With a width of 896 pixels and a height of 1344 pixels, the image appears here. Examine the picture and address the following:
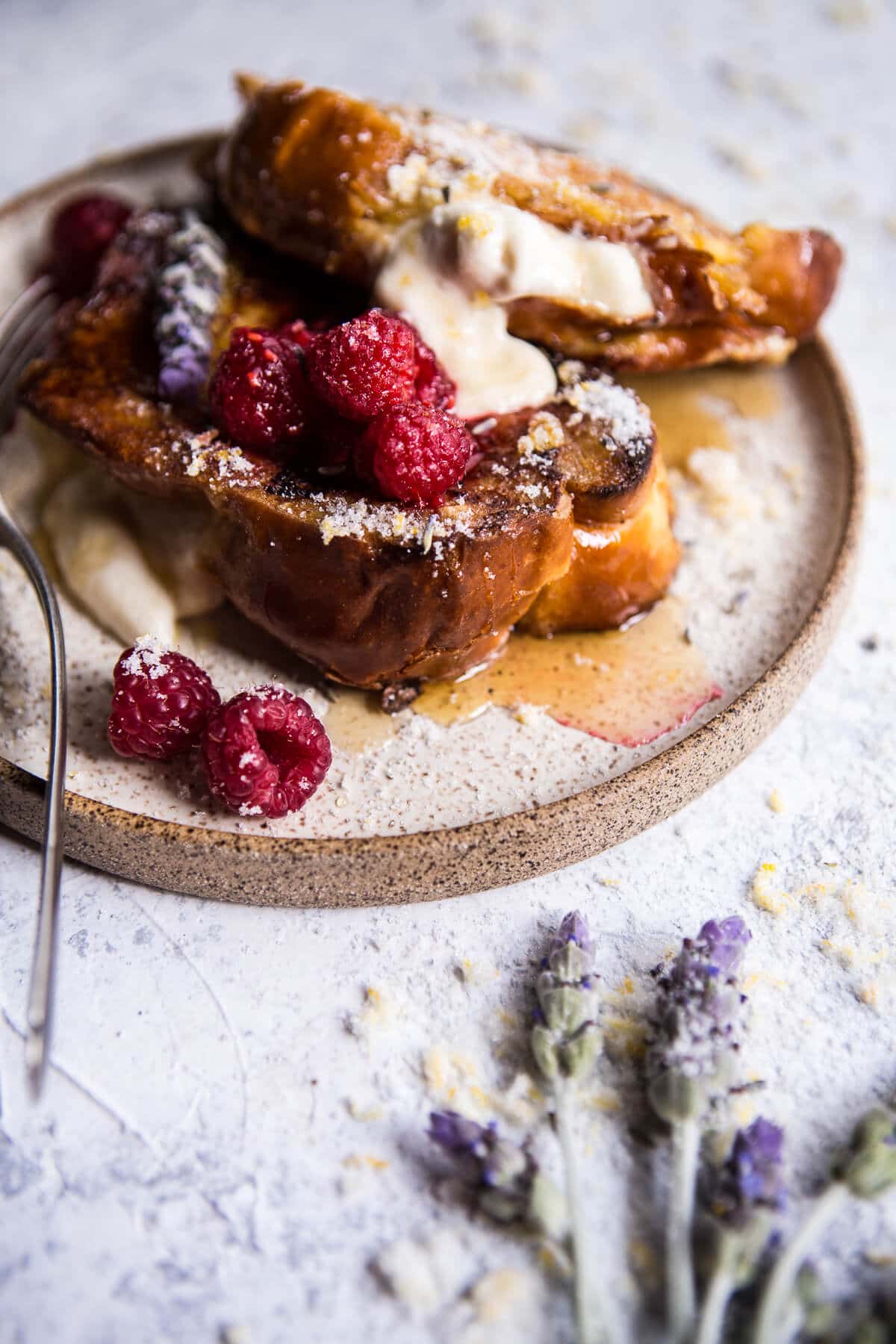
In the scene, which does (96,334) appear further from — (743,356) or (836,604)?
(836,604)

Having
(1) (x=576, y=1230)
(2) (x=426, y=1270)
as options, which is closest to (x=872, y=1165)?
(1) (x=576, y=1230)

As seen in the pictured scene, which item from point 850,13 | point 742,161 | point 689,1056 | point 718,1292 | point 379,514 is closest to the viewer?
point 718,1292

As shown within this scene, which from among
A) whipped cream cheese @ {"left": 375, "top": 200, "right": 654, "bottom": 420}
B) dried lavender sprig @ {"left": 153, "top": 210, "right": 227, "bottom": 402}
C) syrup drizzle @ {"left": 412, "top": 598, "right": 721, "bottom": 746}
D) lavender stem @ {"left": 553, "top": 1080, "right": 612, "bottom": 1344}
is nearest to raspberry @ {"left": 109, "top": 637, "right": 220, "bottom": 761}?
syrup drizzle @ {"left": 412, "top": 598, "right": 721, "bottom": 746}

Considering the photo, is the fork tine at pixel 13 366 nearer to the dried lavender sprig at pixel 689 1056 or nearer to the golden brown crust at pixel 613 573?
the golden brown crust at pixel 613 573

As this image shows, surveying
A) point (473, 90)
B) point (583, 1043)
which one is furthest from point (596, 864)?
point (473, 90)

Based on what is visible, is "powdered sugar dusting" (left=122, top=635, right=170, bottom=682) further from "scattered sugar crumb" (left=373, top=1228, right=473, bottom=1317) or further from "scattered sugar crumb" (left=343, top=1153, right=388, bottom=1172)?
"scattered sugar crumb" (left=373, top=1228, right=473, bottom=1317)

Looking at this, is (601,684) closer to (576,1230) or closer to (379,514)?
(379,514)
